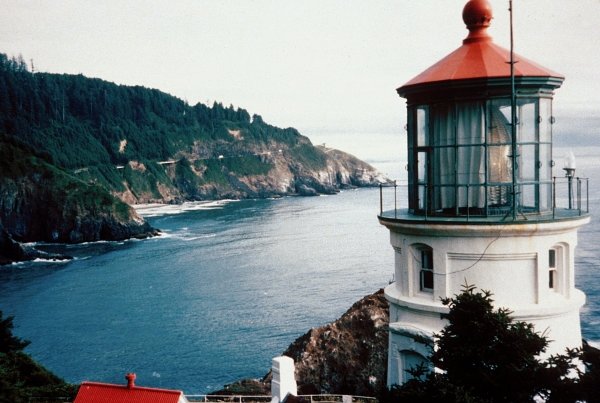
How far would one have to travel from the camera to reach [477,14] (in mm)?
7109

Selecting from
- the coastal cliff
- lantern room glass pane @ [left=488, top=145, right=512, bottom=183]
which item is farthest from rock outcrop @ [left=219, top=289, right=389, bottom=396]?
the coastal cliff

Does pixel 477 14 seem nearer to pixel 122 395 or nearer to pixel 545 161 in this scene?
pixel 545 161

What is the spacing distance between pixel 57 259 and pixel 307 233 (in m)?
35.5

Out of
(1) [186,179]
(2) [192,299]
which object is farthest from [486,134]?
(1) [186,179]

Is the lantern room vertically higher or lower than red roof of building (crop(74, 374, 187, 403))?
higher

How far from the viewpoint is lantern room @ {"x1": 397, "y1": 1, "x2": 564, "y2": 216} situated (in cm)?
647

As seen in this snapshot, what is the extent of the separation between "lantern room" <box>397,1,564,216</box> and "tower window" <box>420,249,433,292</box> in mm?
454

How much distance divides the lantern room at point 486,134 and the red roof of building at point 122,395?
16.3ft

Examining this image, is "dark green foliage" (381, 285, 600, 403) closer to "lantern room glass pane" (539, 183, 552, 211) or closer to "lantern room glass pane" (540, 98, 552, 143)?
"lantern room glass pane" (539, 183, 552, 211)

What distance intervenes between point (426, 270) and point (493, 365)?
53.6 inches

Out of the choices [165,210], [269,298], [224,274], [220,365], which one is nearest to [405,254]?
[220,365]

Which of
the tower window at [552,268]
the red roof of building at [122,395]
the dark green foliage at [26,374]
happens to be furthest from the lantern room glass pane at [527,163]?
the dark green foliage at [26,374]

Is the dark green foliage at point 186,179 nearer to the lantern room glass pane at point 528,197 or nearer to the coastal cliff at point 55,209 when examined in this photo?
the coastal cliff at point 55,209

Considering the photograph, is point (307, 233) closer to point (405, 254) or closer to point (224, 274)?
point (224, 274)
